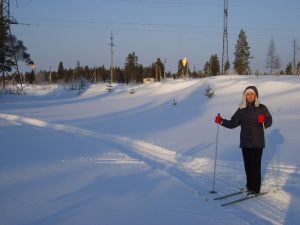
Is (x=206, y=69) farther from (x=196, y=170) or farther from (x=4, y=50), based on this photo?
(x=196, y=170)

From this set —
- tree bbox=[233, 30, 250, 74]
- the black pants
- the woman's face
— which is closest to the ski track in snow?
the black pants

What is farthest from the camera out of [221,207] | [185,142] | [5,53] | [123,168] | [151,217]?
[5,53]

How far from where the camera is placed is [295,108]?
54.3 ft

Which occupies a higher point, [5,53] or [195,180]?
[5,53]

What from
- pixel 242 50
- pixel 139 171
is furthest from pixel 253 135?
pixel 242 50

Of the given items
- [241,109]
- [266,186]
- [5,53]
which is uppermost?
[5,53]

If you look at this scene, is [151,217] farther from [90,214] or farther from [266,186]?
[266,186]

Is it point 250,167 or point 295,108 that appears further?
point 295,108

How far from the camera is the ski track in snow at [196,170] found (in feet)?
20.8

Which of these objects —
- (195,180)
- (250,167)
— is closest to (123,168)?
(195,180)

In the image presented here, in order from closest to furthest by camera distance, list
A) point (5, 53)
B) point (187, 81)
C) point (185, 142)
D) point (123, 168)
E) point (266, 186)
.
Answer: point (266, 186) → point (123, 168) → point (185, 142) → point (187, 81) → point (5, 53)

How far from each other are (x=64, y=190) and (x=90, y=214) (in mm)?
1384

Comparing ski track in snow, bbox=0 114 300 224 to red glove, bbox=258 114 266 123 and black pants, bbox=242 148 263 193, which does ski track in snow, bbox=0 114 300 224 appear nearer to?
black pants, bbox=242 148 263 193

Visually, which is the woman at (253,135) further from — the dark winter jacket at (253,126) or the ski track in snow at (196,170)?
the ski track in snow at (196,170)
